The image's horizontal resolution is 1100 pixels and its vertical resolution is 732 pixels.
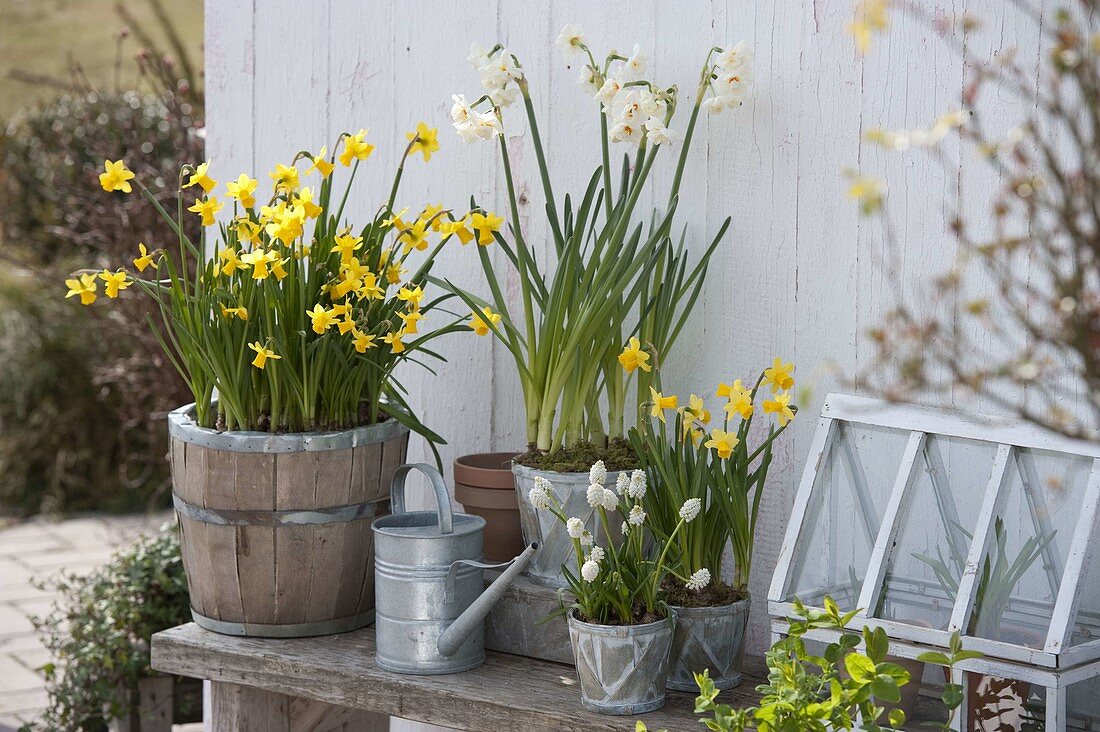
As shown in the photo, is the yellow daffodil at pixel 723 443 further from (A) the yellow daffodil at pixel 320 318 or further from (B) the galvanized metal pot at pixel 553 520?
(A) the yellow daffodil at pixel 320 318

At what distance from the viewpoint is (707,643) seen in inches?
60.4

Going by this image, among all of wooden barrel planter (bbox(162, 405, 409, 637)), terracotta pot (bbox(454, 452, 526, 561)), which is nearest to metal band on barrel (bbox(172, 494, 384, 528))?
wooden barrel planter (bbox(162, 405, 409, 637))

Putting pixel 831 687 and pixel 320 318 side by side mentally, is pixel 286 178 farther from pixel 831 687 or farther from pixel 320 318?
pixel 831 687

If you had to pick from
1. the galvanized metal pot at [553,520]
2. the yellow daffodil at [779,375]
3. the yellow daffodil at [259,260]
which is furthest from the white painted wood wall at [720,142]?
the yellow daffodil at [259,260]

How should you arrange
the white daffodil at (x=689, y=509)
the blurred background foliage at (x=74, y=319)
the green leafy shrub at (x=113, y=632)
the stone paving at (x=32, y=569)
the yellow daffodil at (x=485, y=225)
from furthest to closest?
the blurred background foliage at (x=74, y=319)
the stone paving at (x=32, y=569)
the green leafy shrub at (x=113, y=632)
the yellow daffodil at (x=485, y=225)
the white daffodil at (x=689, y=509)

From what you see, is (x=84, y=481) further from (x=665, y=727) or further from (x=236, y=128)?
(x=665, y=727)

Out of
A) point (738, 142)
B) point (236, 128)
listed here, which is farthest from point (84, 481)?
point (738, 142)

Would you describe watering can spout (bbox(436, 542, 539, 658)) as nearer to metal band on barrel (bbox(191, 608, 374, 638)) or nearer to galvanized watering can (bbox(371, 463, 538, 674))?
galvanized watering can (bbox(371, 463, 538, 674))

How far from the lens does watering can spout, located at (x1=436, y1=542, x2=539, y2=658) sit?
60.8 inches

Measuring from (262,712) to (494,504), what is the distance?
48 cm

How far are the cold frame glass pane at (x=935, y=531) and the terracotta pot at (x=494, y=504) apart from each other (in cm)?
55

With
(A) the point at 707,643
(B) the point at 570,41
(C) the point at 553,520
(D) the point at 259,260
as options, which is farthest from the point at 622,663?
(B) the point at 570,41

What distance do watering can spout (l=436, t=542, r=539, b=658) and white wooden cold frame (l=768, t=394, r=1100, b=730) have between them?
12.4 inches

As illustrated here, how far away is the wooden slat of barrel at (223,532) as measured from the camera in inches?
65.1
